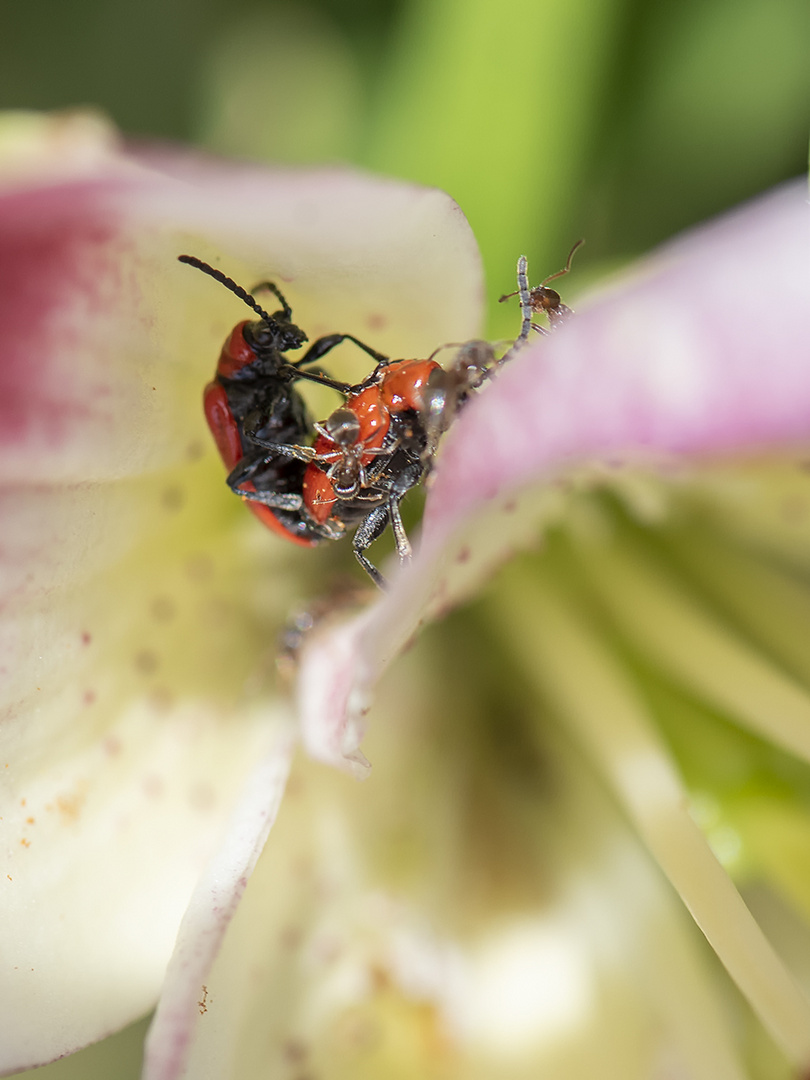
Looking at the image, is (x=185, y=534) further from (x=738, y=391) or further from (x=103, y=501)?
(x=738, y=391)

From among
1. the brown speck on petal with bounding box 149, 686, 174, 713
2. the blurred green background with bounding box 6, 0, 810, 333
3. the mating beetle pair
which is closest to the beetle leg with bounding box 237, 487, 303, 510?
the mating beetle pair

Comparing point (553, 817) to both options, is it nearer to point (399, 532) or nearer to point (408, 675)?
point (408, 675)

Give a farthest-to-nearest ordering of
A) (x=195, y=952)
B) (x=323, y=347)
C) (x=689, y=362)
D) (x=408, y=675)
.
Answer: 1. (x=408, y=675)
2. (x=323, y=347)
3. (x=195, y=952)
4. (x=689, y=362)

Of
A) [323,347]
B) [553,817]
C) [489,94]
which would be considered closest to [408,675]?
[553,817]

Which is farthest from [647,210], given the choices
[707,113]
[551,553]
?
[551,553]

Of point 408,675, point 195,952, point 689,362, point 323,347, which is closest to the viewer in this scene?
point 689,362

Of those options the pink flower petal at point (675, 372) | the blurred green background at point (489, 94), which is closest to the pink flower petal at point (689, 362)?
the pink flower petal at point (675, 372)

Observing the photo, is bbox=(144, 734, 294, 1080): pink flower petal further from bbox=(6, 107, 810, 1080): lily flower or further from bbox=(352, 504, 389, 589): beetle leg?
bbox=(352, 504, 389, 589): beetle leg
